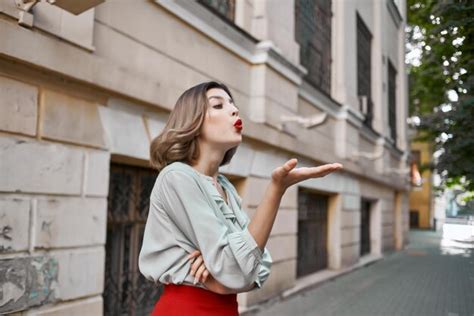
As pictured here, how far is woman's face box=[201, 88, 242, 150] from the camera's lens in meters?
1.75

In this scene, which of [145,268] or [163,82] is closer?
[145,268]

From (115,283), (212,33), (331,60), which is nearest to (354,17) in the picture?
(331,60)

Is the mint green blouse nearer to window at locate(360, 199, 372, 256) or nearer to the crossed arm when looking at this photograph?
the crossed arm

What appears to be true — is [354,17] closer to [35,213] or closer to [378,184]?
[378,184]

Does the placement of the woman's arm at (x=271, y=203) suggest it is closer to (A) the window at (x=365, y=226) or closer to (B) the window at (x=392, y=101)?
(A) the window at (x=365, y=226)

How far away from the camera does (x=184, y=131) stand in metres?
1.75


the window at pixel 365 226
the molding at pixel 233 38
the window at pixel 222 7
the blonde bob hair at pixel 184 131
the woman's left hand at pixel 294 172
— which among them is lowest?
the window at pixel 365 226

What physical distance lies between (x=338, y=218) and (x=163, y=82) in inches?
261

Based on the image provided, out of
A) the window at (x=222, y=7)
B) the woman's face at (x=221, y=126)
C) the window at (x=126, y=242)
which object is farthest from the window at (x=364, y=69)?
the woman's face at (x=221, y=126)

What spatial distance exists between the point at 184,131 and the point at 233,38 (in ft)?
15.3

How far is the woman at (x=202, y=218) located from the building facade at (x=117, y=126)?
6.20 feet

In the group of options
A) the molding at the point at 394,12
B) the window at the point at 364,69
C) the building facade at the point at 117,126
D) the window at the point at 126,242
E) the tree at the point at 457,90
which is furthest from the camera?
the molding at the point at 394,12

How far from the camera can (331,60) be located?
10.4 m

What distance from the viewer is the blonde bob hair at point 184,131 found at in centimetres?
175
